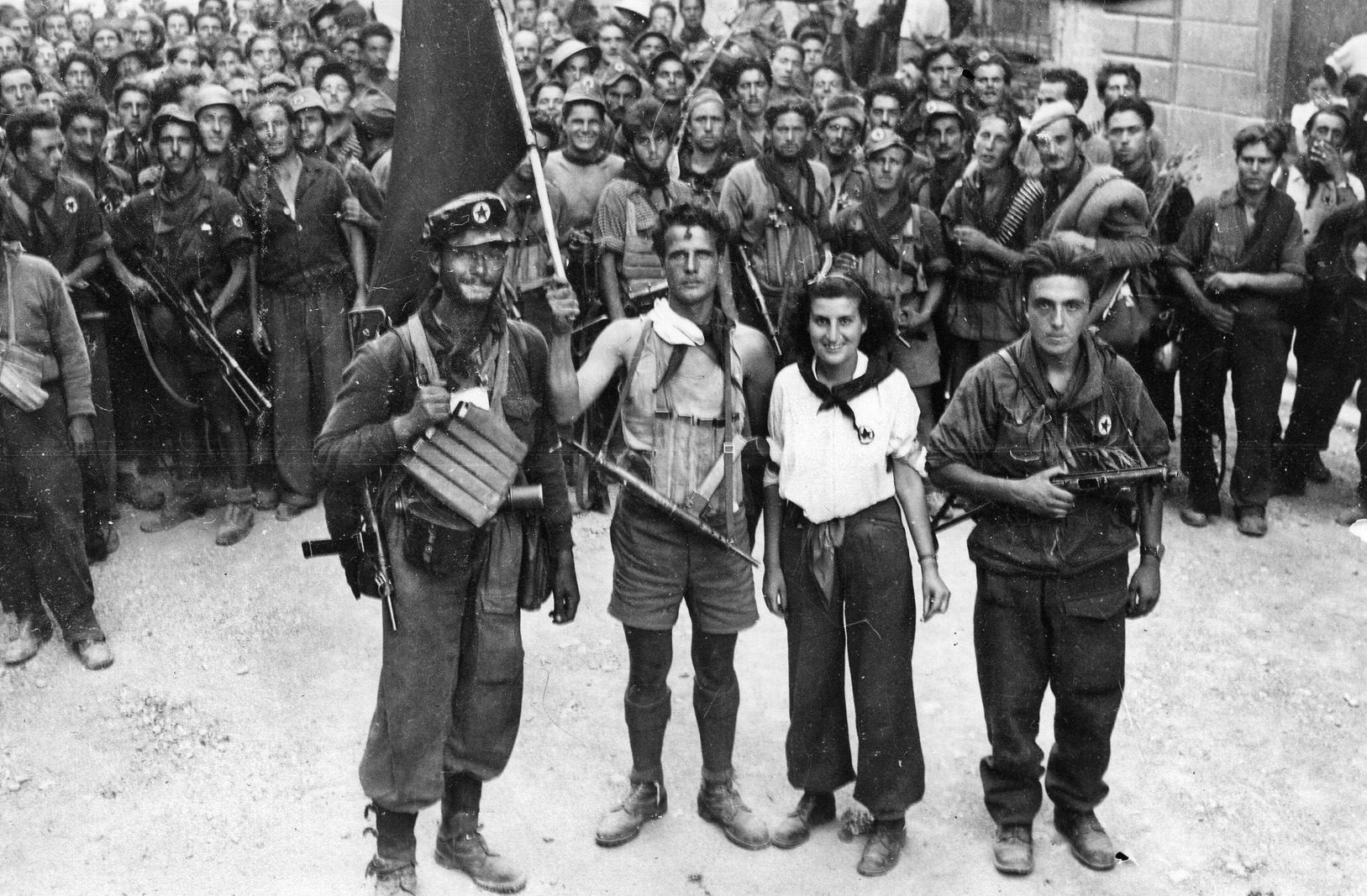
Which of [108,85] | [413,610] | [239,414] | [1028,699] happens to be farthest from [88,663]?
[108,85]

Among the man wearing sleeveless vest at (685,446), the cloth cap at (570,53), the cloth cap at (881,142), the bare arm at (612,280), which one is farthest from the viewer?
the cloth cap at (570,53)

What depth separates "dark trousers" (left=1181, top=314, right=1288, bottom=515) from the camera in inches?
309

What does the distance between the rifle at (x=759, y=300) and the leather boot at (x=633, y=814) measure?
105 inches

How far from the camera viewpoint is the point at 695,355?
5.11 m

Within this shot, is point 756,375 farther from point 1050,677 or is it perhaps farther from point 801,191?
point 801,191

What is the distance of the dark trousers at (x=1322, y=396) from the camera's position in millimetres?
8133

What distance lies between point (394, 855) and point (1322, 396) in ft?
19.4

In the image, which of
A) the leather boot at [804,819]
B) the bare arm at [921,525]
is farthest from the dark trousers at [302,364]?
the bare arm at [921,525]

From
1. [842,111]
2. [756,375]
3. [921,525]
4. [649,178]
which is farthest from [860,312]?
[842,111]

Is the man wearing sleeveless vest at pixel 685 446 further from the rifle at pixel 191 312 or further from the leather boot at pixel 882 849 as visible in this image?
the rifle at pixel 191 312

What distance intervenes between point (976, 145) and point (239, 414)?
4.33 m

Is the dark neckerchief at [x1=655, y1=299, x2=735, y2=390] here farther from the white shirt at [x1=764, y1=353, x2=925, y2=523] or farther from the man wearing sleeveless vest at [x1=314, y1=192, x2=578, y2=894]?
the man wearing sleeveless vest at [x1=314, y1=192, x2=578, y2=894]

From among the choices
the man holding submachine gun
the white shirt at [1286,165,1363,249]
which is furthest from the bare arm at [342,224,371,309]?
the white shirt at [1286,165,1363,249]

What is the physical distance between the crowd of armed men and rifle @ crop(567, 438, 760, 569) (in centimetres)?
2
